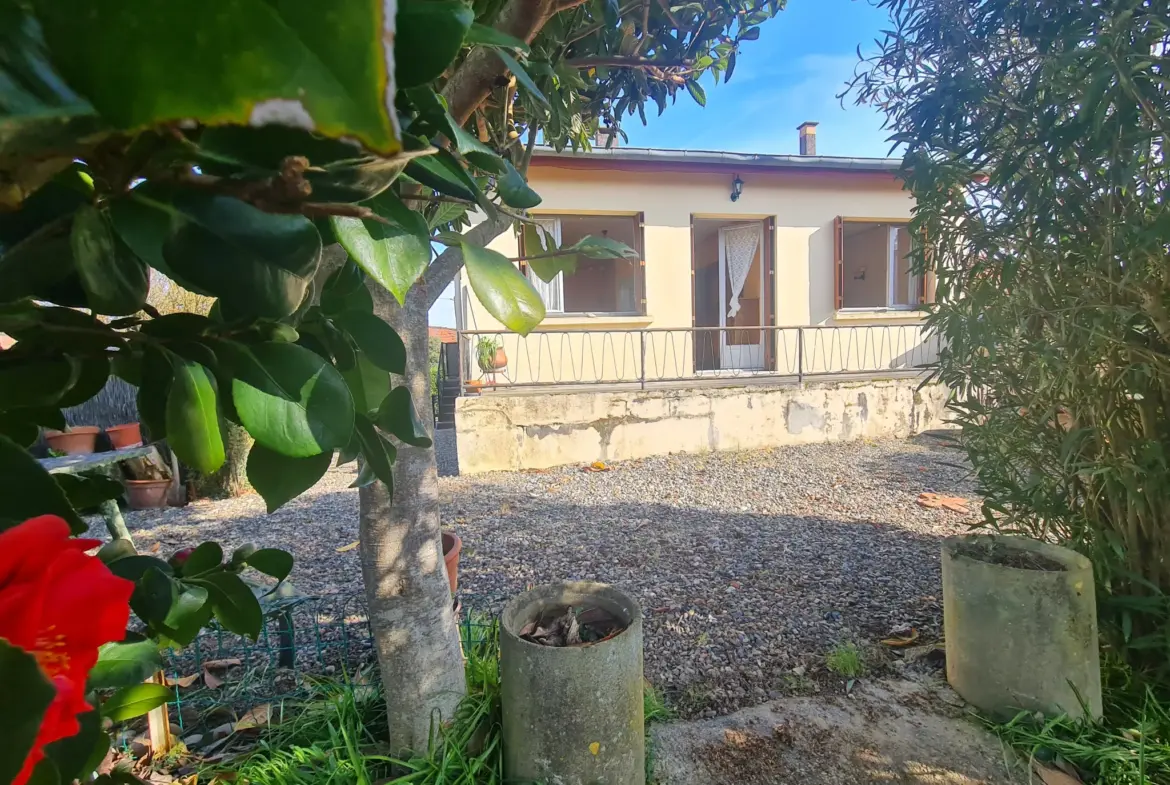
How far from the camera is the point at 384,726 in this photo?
1922mm

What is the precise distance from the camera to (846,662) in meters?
2.38

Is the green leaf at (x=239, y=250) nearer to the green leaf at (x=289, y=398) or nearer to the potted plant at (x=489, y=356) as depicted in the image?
the green leaf at (x=289, y=398)

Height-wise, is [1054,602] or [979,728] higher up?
[1054,602]

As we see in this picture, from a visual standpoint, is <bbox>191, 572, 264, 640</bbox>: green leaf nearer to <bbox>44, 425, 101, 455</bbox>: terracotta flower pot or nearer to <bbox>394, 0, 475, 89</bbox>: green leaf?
<bbox>394, 0, 475, 89</bbox>: green leaf

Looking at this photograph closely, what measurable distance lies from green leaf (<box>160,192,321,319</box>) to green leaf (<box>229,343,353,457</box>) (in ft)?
0.37

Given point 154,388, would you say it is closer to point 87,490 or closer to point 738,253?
point 87,490

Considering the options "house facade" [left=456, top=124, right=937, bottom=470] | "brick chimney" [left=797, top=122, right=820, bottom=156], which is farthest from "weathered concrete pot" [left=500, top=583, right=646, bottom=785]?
"brick chimney" [left=797, top=122, right=820, bottom=156]

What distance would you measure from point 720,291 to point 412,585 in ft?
25.8

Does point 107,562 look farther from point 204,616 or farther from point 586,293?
point 586,293

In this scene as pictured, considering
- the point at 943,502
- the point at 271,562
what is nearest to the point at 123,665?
the point at 271,562

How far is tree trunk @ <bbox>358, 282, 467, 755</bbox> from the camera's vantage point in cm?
159

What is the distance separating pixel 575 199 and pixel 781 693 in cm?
636

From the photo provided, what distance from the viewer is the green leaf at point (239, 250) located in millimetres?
255

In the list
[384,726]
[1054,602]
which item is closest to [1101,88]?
[1054,602]
